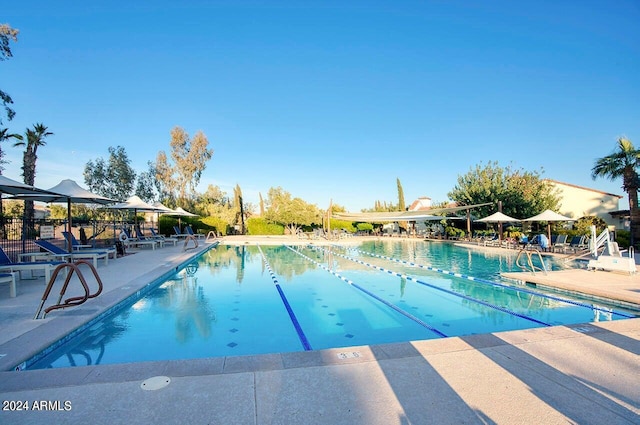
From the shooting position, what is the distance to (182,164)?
30.2 m

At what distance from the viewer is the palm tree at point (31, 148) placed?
A: 19.0 metres

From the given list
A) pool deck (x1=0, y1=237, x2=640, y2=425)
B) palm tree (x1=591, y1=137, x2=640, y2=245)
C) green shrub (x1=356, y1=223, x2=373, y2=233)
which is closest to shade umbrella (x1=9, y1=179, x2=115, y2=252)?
pool deck (x1=0, y1=237, x2=640, y2=425)

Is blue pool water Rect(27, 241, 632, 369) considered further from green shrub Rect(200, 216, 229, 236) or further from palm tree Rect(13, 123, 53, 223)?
green shrub Rect(200, 216, 229, 236)

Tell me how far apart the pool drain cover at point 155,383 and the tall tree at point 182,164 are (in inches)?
1136

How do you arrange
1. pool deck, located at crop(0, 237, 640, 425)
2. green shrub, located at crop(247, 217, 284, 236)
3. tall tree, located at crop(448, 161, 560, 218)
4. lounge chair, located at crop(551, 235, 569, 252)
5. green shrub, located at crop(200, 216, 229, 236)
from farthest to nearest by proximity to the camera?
green shrub, located at crop(247, 217, 284, 236) → green shrub, located at crop(200, 216, 229, 236) → tall tree, located at crop(448, 161, 560, 218) → lounge chair, located at crop(551, 235, 569, 252) → pool deck, located at crop(0, 237, 640, 425)

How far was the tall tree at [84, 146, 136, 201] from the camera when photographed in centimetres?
2291

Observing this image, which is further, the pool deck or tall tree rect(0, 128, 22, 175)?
tall tree rect(0, 128, 22, 175)

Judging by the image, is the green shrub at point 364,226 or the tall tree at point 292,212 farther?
the green shrub at point 364,226

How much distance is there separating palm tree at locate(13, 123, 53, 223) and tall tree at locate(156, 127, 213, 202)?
32.7 feet

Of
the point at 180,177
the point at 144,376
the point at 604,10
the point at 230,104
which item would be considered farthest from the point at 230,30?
the point at 180,177

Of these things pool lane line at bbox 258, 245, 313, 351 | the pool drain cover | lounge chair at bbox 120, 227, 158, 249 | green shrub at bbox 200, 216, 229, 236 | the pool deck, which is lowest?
pool lane line at bbox 258, 245, 313, 351

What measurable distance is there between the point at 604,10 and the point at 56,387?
16.1 meters

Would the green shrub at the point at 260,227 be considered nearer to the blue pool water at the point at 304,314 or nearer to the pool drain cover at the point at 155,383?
the blue pool water at the point at 304,314

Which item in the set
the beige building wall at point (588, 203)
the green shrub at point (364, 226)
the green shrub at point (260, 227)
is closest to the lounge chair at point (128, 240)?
the green shrub at point (260, 227)
